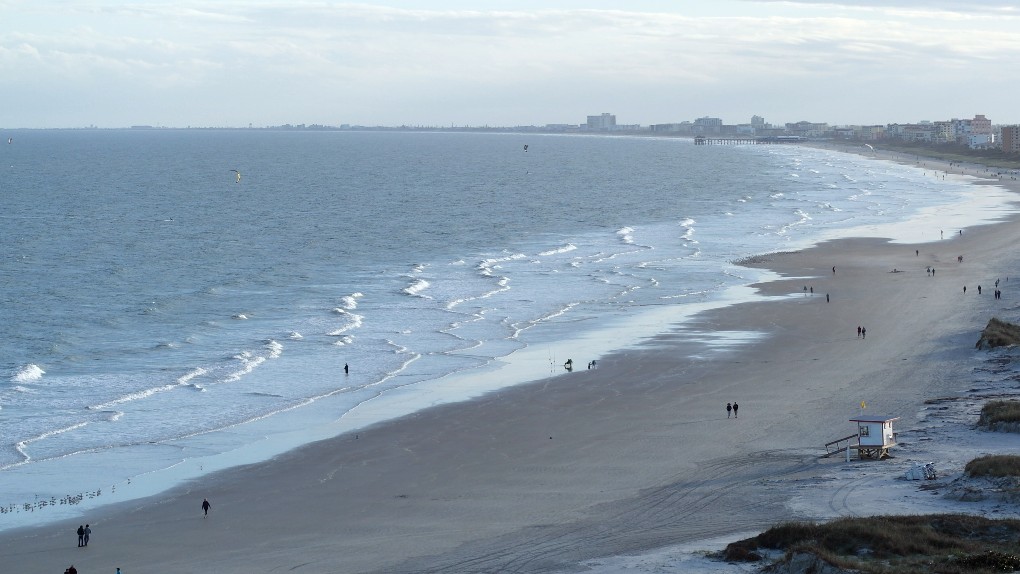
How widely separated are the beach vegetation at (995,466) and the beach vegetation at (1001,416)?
5245 mm

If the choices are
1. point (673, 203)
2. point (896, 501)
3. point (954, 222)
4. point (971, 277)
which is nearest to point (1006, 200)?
point (954, 222)

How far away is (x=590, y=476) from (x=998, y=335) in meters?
23.3

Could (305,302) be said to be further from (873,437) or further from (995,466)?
(995,466)

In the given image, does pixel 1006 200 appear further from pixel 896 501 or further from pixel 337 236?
pixel 896 501

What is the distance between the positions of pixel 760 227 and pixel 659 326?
169 ft

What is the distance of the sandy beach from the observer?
26688mm

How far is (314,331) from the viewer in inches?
2153

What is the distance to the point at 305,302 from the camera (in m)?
63.4

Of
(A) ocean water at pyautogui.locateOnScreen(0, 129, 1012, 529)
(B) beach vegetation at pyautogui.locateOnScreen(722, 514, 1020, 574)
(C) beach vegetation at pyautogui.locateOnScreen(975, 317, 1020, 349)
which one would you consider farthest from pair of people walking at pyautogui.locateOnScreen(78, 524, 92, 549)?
(C) beach vegetation at pyautogui.locateOnScreen(975, 317, 1020, 349)

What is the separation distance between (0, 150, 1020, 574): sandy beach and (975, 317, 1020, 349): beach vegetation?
1245 mm

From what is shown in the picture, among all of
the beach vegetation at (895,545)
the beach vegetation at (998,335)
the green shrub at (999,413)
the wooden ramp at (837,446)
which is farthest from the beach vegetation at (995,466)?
the beach vegetation at (998,335)

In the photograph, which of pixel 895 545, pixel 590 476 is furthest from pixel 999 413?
pixel 895 545

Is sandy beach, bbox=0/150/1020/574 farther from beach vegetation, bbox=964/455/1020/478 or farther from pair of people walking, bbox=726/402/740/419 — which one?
beach vegetation, bbox=964/455/1020/478

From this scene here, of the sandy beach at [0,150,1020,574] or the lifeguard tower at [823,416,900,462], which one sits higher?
the lifeguard tower at [823,416,900,462]
